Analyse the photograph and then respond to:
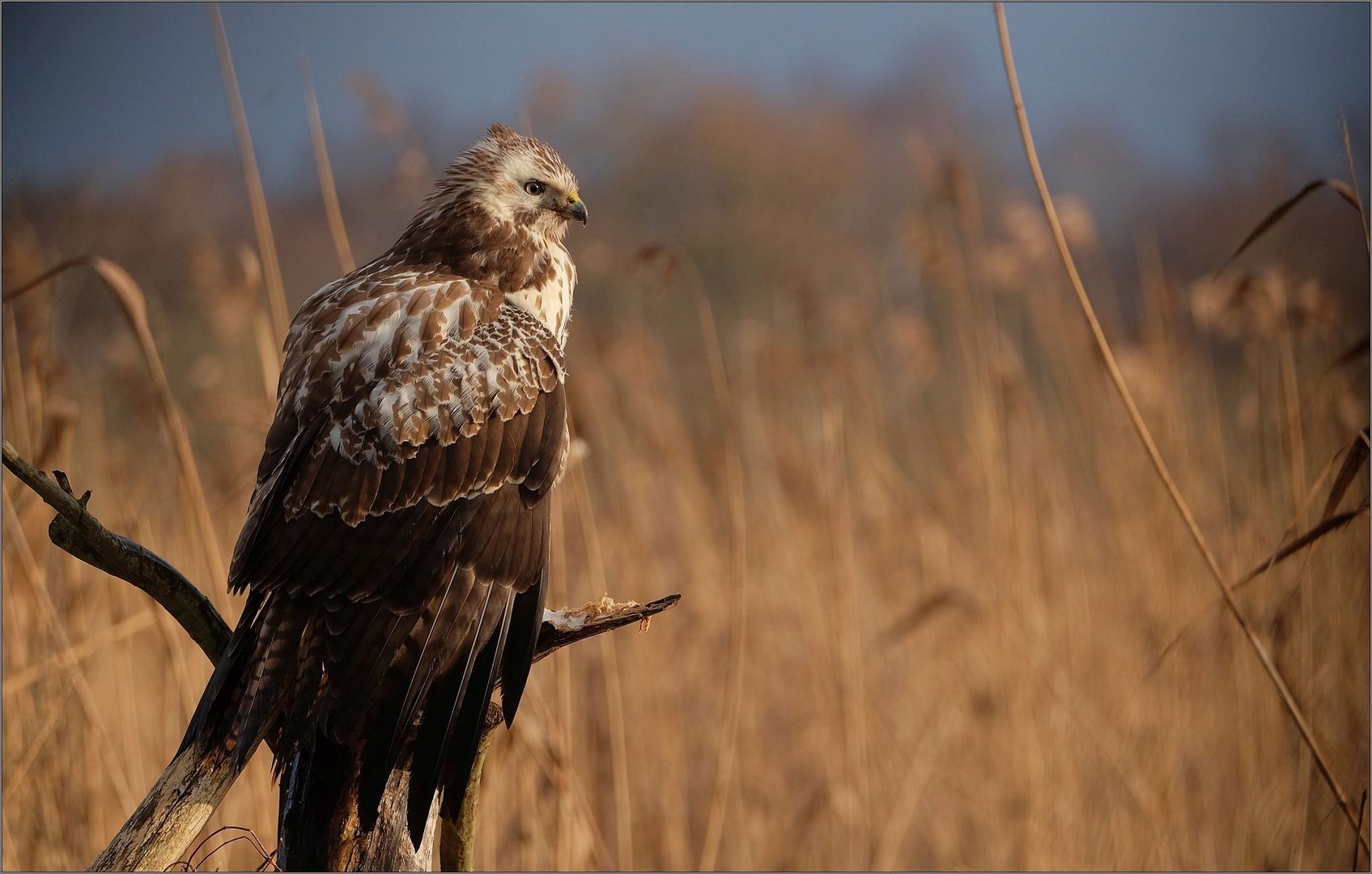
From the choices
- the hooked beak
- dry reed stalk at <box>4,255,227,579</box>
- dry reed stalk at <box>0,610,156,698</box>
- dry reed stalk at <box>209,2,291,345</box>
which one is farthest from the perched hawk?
dry reed stalk at <box>0,610,156,698</box>

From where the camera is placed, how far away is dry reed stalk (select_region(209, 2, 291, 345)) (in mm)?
2346

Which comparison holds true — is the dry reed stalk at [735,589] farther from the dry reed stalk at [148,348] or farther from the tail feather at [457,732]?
the dry reed stalk at [148,348]

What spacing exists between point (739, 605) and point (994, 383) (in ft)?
4.45

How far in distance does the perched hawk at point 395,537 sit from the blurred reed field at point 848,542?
1.34 ft

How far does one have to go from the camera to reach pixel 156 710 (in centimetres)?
340

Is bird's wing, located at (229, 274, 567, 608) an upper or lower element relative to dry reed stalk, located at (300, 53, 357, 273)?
lower

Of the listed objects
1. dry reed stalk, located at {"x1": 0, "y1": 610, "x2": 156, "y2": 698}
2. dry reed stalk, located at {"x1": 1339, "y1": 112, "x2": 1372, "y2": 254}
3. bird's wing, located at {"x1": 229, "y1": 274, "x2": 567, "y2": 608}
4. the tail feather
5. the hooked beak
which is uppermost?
the hooked beak

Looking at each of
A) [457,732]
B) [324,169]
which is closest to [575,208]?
[324,169]

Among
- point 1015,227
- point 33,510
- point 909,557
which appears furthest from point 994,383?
point 33,510

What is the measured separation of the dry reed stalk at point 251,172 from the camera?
92.4 inches

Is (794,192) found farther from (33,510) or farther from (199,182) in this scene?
(33,510)

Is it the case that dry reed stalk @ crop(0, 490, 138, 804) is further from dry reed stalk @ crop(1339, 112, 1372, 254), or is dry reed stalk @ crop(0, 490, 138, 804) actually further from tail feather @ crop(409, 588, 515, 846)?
dry reed stalk @ crop(1339, 112, 1372, 254)

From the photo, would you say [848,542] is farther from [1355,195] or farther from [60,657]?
[60,657]

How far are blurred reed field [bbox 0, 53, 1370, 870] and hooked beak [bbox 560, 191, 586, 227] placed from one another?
26cm
